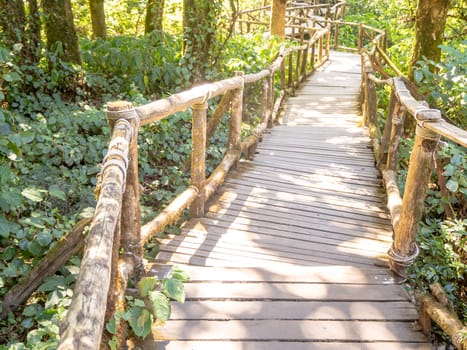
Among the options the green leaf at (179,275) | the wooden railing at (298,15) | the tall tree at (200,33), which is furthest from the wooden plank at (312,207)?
the wooden railing at (298,15)

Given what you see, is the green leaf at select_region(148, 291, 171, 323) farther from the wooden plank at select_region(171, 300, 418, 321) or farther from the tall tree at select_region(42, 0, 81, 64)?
the tall tree at select_region(42, 0, 81, 64)

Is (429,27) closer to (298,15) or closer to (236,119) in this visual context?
(236,119)

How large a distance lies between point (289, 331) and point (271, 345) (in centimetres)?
15

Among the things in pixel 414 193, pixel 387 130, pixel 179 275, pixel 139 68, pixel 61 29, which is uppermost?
pixel 61 29

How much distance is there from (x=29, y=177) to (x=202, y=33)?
3.72 m

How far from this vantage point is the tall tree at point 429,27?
19.7 feet

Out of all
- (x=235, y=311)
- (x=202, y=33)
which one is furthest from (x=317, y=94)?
Answer: (x=235, y=311)

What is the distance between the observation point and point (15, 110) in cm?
587

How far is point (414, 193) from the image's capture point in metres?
2.86

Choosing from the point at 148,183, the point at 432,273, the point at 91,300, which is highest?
the point at 91,300

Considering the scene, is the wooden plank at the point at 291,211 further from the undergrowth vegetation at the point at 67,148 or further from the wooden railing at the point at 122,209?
the undergrowth vegetation at the point at 67,148

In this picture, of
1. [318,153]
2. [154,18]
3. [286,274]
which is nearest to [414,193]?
[286,274]

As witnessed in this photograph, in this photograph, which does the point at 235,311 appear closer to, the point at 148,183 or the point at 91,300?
the point at 91,300

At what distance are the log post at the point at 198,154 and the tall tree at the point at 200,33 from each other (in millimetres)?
3597
